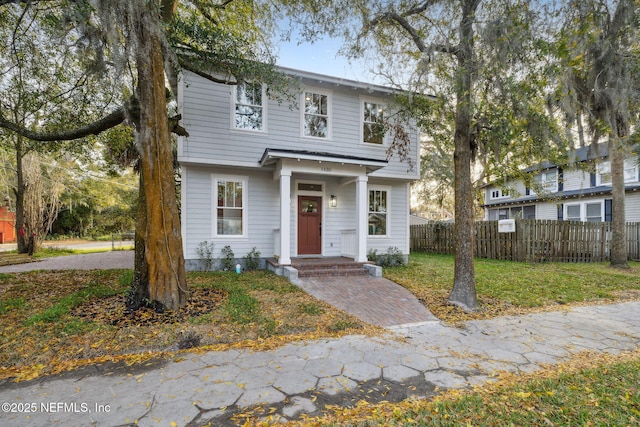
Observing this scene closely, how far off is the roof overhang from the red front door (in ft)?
5.96

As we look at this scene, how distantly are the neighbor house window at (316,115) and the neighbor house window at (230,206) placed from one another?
2.61m

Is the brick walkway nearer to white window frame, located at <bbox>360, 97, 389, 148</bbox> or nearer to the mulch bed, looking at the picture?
the mulch bed

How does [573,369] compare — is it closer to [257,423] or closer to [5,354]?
[257,423]

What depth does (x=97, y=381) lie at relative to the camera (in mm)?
2846

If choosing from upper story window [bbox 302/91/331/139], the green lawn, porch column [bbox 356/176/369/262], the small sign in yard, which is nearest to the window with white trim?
the green lawn

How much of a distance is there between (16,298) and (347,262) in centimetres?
694

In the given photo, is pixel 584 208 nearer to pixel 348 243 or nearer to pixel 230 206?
pixel 348 243

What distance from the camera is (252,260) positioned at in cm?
864

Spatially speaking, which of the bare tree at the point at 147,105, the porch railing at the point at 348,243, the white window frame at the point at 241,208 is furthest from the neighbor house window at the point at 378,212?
the bare tree at the point at 147,105

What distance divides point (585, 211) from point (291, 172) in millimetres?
17129

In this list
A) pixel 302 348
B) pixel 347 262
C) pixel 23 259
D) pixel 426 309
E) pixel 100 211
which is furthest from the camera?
pixel 100 211

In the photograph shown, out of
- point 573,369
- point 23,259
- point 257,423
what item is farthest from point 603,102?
point 23,259

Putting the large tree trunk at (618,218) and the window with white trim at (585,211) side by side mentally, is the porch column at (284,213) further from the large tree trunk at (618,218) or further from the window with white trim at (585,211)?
the window with white trim at (585,211)

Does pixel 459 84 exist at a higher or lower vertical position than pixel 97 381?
higher
